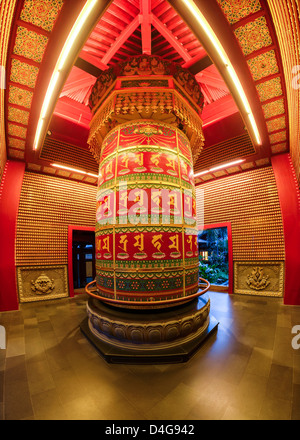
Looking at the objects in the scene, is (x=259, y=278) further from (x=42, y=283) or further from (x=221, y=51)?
(x=42, y=283)

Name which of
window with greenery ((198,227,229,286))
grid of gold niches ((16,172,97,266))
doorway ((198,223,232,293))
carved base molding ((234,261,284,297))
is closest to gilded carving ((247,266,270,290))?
carved base molding ((234,261,284,297))

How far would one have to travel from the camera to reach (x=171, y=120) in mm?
3420

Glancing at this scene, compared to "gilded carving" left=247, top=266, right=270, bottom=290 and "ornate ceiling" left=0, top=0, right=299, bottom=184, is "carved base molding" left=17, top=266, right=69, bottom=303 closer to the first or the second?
"ornate ceiling" left=0, top=0, right=299, bottom=184

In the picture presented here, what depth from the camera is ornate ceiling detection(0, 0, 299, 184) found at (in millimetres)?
2449


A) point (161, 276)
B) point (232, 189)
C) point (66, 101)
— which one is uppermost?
point (66, 101)

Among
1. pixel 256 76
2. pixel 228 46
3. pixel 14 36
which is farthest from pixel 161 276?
pixel 14 36

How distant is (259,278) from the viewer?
5.18 meters

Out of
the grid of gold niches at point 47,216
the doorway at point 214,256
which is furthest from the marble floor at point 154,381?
the doorway at point 214,256

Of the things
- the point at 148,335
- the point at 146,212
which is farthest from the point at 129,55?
the point at 148,335

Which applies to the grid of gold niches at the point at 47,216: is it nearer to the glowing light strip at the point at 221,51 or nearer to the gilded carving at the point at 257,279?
the glowing light strip at the point at 221,51

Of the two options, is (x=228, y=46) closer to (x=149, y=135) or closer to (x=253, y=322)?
(x=149, y=135)

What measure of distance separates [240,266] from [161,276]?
4.07 meters

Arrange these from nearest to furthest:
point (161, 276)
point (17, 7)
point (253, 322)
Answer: point (17, 7) < point (161, 276) < point (253, 322)

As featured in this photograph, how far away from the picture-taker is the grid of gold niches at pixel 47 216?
5137 millimetres
